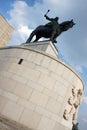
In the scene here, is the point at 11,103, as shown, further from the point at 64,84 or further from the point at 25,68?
the point at 64,84

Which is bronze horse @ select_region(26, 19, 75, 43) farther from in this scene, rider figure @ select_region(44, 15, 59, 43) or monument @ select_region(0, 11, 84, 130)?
monument @ select_region(0, 11, 84, 130)

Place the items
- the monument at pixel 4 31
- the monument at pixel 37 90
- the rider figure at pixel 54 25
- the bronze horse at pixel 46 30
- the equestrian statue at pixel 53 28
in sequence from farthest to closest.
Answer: the monument at pixel 4 31
the bronze horse at pixel 46 30
the equestrian statue at pixel 53 28
the rider figure at pixel 54 25
the monument at pixel 37 90

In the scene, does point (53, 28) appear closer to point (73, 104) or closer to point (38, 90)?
point (38, 90)

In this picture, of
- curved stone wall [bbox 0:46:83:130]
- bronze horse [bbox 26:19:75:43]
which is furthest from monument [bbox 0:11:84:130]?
bronze horse [bbox 26:19:75:43]

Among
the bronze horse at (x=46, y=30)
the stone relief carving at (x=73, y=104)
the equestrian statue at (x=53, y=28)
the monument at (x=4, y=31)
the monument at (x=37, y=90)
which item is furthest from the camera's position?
the monument at (x=4, y=31)

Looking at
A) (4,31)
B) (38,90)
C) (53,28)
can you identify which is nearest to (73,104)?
(38,90)

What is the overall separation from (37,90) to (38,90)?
57 millimetres

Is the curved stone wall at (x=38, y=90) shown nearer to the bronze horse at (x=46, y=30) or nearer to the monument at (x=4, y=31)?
the bronze horse at (x=46, y=30)

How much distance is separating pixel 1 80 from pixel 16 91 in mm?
1233

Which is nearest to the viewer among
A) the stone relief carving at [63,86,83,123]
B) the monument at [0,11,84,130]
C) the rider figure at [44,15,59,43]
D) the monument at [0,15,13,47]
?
the monument at [0,11,84,130]

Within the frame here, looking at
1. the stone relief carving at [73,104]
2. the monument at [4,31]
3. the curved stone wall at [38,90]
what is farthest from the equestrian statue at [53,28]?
the monument at [4,31]

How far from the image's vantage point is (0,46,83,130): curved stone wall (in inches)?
482

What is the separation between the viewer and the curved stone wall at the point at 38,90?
40.1 ft

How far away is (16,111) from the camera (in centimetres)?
1212
